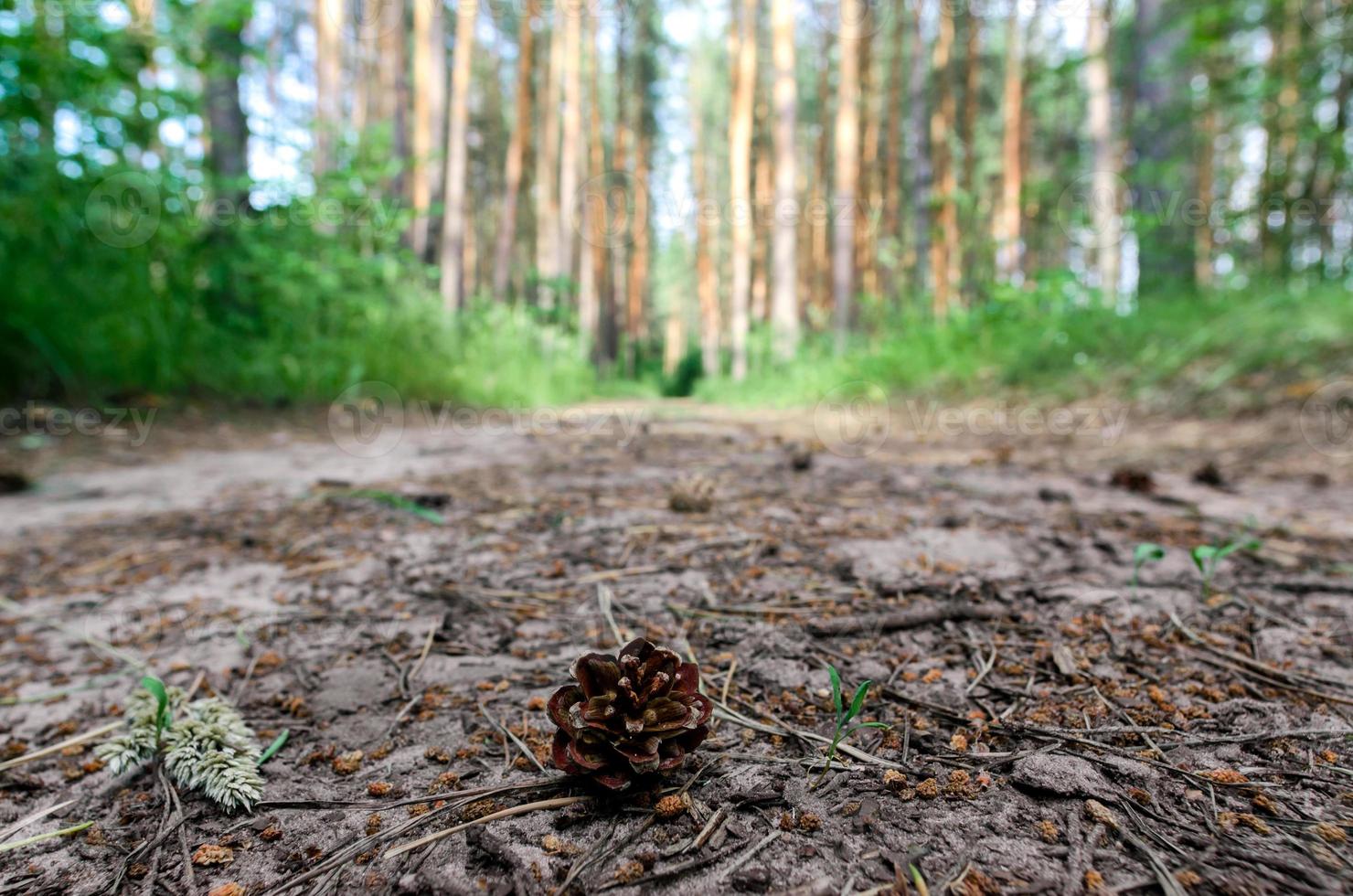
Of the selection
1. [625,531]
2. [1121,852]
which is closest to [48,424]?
[625,531]

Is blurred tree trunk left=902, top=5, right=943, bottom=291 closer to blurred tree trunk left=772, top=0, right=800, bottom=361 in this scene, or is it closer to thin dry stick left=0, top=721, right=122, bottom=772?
blurred tree trunk left=772, top=0, right=800, bottom=361

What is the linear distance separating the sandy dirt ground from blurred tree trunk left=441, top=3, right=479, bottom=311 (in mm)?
8621

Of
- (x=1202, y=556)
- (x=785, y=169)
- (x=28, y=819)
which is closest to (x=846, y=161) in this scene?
(x=785, y=169)

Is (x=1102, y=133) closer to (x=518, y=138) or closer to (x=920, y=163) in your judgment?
(x=920, y=163)

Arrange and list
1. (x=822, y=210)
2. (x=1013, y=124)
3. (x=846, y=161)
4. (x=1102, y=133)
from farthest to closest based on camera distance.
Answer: (x=822, y=210) < (x=1013, y=124) < (x=846, y=161) < (x=1102, y=133)

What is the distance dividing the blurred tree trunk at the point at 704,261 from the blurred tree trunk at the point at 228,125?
44.4ft

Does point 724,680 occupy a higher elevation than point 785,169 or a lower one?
lower

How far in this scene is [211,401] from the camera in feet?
14.9

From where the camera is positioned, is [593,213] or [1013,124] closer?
[1013,124]

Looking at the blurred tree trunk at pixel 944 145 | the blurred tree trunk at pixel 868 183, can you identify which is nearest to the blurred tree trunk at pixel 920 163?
the blurred tree trunk at pixel 944 145

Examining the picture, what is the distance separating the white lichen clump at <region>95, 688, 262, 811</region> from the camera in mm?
797

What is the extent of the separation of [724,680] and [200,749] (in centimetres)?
71

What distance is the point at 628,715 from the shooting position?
2.56ft

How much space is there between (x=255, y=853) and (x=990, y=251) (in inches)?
297
